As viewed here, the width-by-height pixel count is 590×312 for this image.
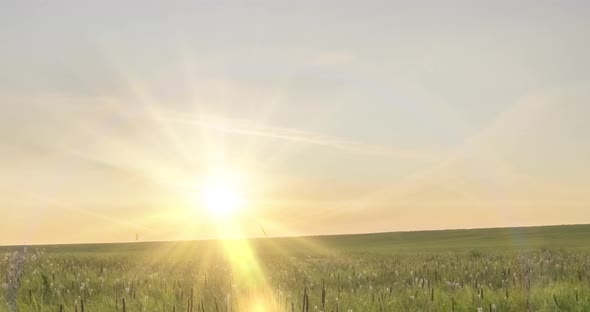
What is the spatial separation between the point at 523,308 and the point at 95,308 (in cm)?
428

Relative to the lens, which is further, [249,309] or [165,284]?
[165,284]

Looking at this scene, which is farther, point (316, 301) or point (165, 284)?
point (165, 284)

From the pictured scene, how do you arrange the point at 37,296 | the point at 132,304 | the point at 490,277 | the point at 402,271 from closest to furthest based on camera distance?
the point at 132,304, the point at 37,296, the point at 490,277, the point at 402,271

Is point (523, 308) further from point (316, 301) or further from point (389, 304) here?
point (316, 301)

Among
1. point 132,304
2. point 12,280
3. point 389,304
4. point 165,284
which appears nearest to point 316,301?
point 389,304

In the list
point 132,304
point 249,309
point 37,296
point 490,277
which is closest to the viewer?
point 249,309

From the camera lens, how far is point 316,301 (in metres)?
6.62

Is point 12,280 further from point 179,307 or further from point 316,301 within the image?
point 316,301

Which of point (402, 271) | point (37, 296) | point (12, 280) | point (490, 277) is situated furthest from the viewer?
point (402, 271)

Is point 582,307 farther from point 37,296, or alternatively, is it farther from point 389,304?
point 37,296

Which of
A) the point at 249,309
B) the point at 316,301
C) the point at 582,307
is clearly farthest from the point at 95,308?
the point at 582,307

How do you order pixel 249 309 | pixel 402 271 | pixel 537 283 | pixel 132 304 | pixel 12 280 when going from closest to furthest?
pixel 249 309 → pixel 132 304 → pixel 537 283 → pixel 12 280 → pixel 402 271

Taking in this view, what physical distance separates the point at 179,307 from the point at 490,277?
22.0ft

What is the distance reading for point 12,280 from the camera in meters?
9.28
